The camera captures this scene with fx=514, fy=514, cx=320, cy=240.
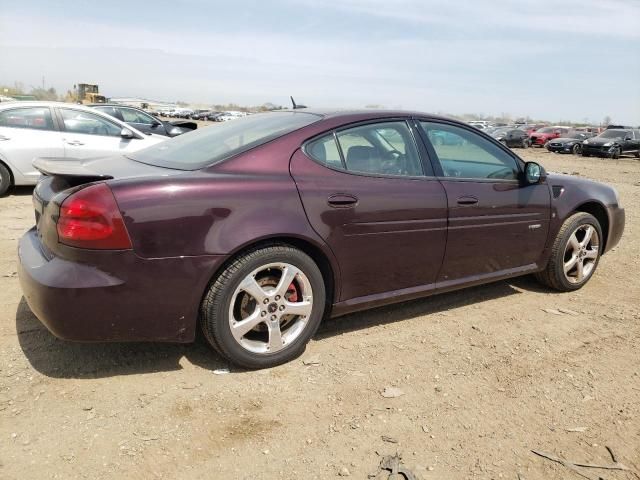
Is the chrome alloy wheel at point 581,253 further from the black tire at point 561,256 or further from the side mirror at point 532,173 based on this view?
the side mirror at point 532,173

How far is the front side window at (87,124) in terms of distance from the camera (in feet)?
25.2

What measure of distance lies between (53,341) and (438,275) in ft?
8.05

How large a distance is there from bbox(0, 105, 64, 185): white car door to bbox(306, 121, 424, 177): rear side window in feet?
19.1

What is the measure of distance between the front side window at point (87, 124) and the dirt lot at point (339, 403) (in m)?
4.72

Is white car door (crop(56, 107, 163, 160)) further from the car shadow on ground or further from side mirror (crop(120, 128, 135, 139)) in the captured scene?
the car shadow on ground

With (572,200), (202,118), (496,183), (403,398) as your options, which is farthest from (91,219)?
(202,118)

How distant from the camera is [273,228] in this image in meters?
2.71

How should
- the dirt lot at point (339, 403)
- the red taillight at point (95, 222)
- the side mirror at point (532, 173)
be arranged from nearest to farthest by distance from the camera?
the dirt lot at point (339, 403) → the red taillight at point (95, 222) → the side mirror at point (532, 173)

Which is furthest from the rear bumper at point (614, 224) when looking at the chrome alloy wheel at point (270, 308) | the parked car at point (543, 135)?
the parked car at point (543, 135)

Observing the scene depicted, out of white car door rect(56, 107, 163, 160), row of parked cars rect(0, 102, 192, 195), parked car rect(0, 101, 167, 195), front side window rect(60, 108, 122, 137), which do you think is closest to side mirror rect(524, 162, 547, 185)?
row of parked cars rect(0, 102, 192, 195)

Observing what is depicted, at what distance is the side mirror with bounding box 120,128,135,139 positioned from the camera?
7966 mm

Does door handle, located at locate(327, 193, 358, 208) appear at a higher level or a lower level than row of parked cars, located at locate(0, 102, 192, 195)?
higher

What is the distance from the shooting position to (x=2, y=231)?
5.50 metres

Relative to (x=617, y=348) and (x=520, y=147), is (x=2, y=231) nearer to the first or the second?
(x=617, y=348)
